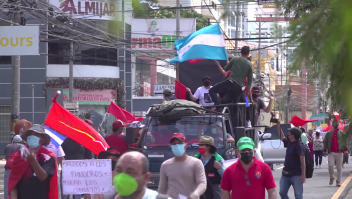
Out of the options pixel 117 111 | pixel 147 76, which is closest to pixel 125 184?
pixel 117 111

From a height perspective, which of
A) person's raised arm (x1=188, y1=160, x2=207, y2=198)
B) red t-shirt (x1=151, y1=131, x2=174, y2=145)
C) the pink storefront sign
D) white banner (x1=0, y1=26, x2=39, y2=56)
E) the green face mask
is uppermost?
white banner (x1=0, y1=26, x2=39, y2=56)

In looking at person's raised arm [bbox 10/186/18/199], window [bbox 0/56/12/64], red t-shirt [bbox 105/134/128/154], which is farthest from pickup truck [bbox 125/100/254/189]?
window [bbox 0/56/12/64]

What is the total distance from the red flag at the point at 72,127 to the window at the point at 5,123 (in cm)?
2528

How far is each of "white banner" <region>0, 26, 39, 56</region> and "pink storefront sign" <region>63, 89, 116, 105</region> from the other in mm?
17000

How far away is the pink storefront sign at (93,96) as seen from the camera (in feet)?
114

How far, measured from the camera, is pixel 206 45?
523 inches

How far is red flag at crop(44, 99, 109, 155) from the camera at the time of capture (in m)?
9.15

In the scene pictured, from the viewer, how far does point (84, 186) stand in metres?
7.39

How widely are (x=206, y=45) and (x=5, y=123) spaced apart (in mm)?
22881

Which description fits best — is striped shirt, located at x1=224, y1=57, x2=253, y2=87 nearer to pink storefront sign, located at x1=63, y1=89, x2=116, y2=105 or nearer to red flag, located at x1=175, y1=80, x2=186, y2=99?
red flag, located at x1=175, y1=80, x2=186, y2=99

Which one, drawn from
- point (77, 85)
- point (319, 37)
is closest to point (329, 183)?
point (319, 37)

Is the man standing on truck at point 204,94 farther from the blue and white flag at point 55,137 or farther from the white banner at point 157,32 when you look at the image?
the white banner at point 157,32

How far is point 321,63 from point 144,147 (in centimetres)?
824

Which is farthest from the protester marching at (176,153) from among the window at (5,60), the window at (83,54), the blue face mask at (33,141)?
the window at (5,60)
